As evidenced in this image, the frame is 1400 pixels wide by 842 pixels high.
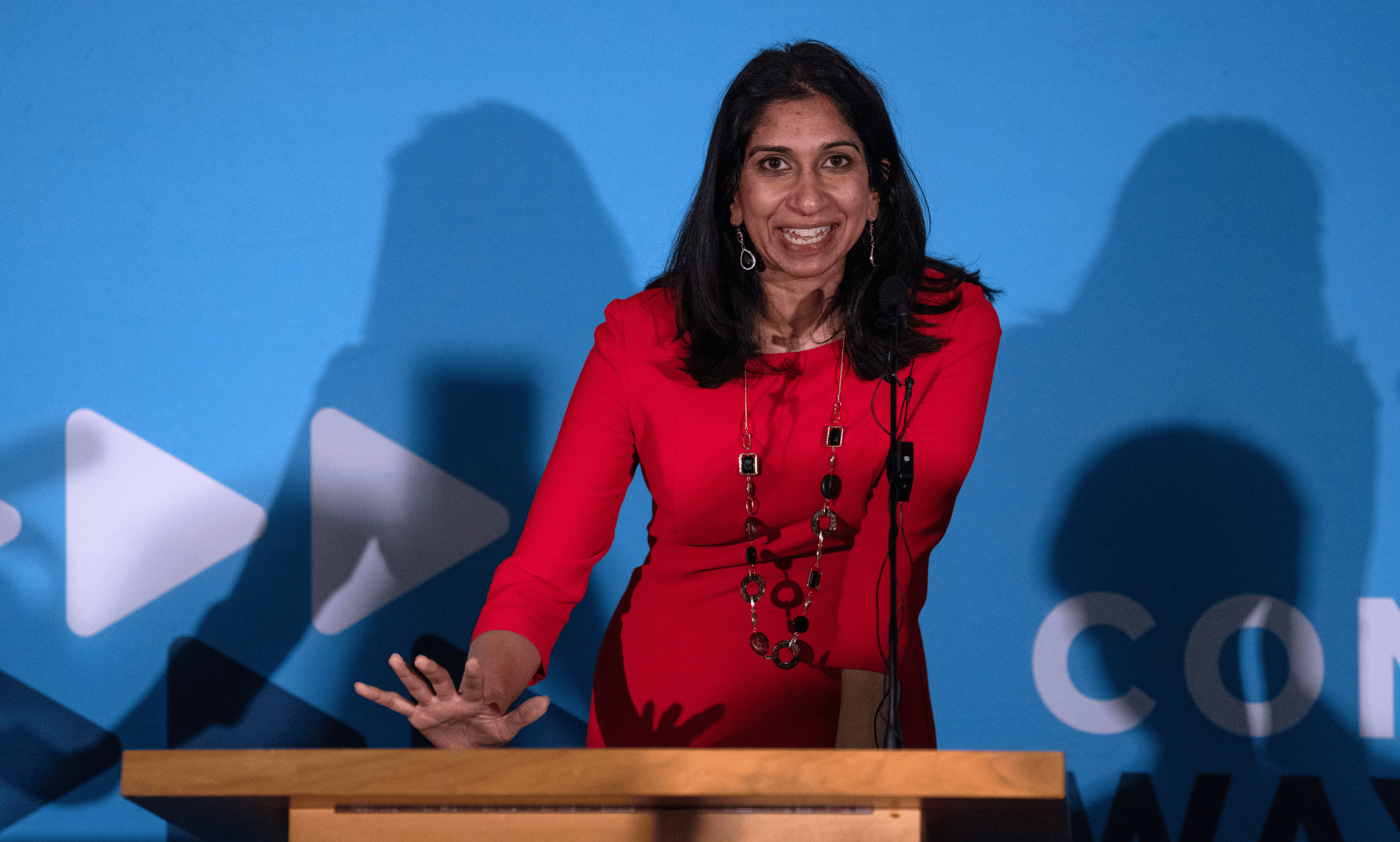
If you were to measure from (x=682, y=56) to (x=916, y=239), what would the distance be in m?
1.07

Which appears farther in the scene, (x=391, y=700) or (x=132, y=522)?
(x=132, y=522)

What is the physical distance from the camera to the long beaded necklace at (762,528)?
4.92ft

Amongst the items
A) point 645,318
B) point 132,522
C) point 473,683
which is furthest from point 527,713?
point 132,522

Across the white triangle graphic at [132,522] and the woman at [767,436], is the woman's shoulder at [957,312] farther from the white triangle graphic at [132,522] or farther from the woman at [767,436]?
the white triangle graphic at [132,522]

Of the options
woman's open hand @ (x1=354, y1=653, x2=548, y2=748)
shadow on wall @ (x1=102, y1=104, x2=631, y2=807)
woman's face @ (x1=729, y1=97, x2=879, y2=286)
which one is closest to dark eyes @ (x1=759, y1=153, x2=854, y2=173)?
woman's face @ (x1=729, y1=97, x2=879, y2=286)

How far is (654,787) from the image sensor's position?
83cm

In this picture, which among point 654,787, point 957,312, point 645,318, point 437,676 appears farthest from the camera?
point 645,318

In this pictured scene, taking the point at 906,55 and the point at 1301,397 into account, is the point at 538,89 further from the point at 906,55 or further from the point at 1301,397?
the point at 1301,397

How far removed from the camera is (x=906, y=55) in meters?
2.45

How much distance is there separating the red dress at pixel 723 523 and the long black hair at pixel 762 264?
0.12 feet

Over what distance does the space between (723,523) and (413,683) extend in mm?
597

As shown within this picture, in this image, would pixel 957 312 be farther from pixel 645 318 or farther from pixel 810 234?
pixel 645 318

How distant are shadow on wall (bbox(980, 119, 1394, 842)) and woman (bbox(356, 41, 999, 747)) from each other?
92 centimetres

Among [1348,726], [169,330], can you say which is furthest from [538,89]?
[1348,726]
